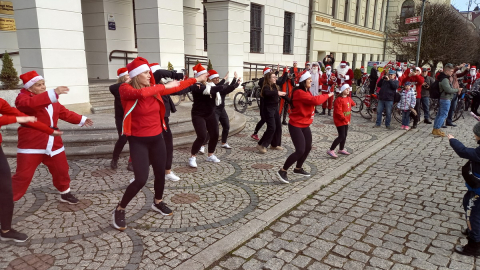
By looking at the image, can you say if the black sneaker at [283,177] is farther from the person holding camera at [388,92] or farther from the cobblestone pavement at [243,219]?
the person holding camera at [388,92]

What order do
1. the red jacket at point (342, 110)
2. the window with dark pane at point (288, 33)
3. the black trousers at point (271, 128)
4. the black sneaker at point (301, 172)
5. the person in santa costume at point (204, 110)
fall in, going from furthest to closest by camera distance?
the window with dark pane at point (288, 33), the black trousers at point (271, 128), the red jacket at point (342, 110), the black sneaker at point (301, 172), the person in santa costume at point (204, 110)

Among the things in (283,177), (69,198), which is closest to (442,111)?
(283,177)

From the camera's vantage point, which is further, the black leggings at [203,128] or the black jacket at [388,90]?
the black jacket at [388,90]

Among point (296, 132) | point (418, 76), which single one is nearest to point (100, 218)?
point (296, 132)

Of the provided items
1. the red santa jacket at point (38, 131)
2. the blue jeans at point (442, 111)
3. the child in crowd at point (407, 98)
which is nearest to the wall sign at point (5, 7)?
the red santa jacket at point (38, 131)

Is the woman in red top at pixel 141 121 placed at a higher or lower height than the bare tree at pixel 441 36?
lower

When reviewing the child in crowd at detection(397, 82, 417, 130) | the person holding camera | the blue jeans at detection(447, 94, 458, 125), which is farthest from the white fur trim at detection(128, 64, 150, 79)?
the blue jeans at detection(447, 94, 458, 125)

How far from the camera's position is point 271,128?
7273mm

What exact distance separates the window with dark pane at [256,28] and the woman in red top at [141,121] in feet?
49.3

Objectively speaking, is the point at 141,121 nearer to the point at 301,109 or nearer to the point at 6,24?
the point at 301,109

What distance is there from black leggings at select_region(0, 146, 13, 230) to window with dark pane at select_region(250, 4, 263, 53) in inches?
629

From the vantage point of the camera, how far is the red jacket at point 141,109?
354cm

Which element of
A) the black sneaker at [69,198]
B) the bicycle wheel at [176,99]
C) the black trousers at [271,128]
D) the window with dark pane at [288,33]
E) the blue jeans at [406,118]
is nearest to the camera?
the black sneaker at [69,198]

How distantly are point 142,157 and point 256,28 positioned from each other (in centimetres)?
1578
